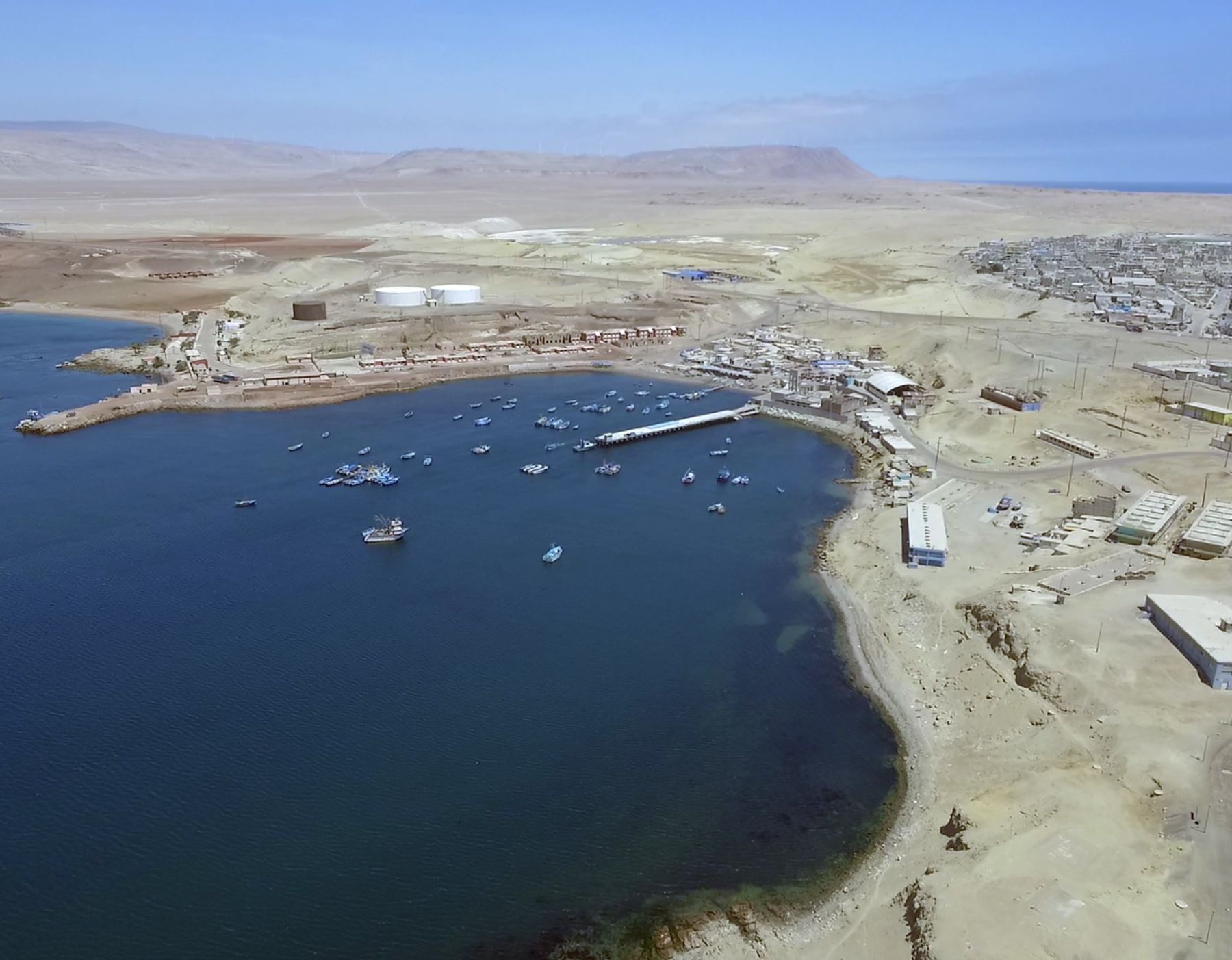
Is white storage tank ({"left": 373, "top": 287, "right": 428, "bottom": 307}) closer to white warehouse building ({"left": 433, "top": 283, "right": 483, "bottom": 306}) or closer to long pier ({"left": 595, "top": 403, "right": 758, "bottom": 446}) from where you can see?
white warehouse building ({"left": 433, "top": 283, "right": 483, "bottom": 306})

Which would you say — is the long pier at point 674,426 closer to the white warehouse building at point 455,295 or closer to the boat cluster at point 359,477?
the boat cluster at point 359,477

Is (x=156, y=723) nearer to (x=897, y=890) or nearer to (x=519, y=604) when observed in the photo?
(x=519, y=604)

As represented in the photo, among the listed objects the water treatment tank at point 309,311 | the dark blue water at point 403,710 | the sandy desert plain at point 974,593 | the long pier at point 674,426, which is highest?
the water treatment tank at point 309,311

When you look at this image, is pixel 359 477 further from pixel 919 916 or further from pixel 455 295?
pixel 455 295

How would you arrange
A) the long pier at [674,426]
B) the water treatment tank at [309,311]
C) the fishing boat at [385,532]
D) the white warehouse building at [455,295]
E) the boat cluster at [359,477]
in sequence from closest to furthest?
the fishing boat at [385,532] → the boat cluster at [359,477] → the long pier at [674,426] → the water treatment tank at [309,311] → the white warehouse building at [455,295]

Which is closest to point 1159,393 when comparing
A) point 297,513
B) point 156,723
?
point 297,513

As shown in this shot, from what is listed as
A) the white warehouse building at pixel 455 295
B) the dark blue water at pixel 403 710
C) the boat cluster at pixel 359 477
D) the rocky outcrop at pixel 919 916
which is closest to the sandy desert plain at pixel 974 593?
the rocky outcrop at pixel 919 916

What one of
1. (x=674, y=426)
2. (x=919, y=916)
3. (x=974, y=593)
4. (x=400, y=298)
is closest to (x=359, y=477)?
(x=674, y=426)
